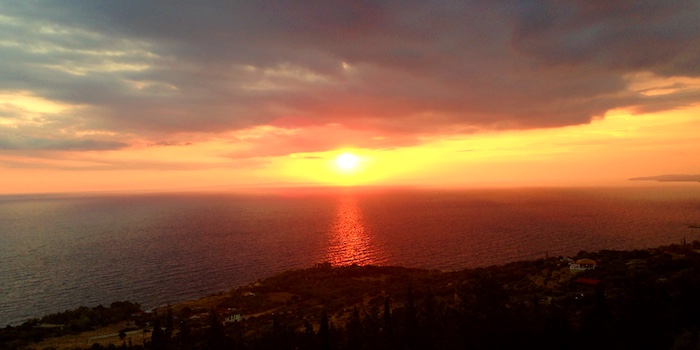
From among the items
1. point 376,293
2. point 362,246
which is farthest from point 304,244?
point 376,293

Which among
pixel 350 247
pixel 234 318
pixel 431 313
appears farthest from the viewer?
pixel 350 247

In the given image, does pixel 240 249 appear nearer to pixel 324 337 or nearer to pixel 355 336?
pixel 324 337

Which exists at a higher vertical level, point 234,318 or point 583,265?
point 583,265

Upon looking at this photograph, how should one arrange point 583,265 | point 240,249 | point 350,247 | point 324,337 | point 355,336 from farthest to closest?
point 350,247
point 240,249
point 583,265
point 324,337
point 355,336

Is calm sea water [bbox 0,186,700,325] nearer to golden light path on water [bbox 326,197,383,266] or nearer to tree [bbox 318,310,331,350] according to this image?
golden light path on water [bbox 326,197,383,266]

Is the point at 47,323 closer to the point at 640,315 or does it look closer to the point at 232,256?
the point at 232,256

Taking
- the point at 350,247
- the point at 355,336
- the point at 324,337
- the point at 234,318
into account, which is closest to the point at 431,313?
the point at 355,336

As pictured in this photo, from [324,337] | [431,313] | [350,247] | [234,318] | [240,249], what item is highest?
[431,313]

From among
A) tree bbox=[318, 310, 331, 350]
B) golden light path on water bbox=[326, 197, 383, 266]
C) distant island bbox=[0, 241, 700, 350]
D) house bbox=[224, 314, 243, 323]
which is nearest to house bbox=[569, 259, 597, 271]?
distant island bbox=[0, 241, 700, 350]
